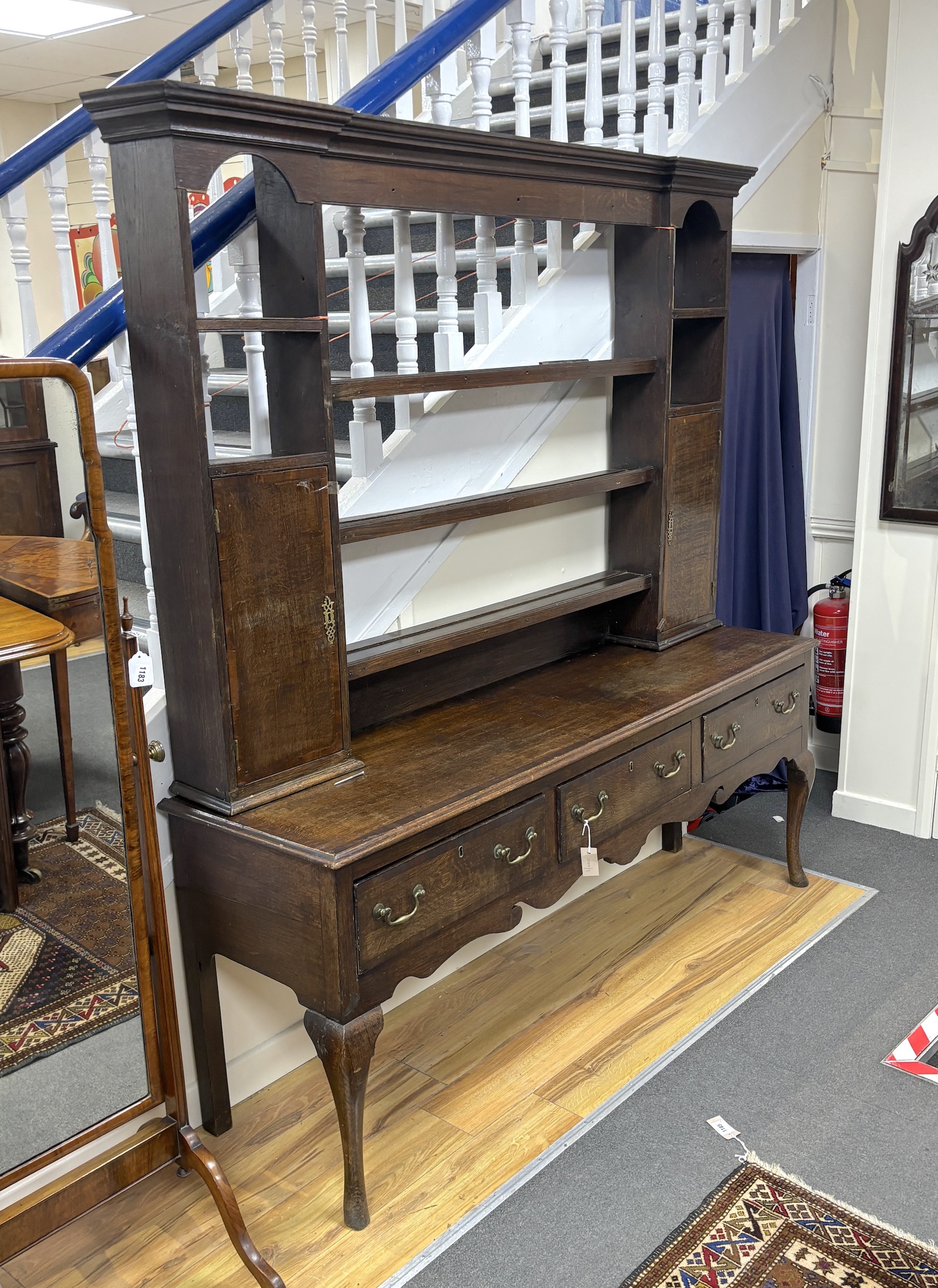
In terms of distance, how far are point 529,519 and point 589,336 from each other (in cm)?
50

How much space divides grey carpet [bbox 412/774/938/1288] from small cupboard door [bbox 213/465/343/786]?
98cm

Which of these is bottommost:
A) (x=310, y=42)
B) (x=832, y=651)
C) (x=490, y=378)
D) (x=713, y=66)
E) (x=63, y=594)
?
(x=832, y=651)

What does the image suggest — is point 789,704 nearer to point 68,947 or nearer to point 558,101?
point 558,101

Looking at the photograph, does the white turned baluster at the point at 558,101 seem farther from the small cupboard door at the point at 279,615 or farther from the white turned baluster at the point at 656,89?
the small cupboard door at the point at 279,615

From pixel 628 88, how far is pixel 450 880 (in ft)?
7.10

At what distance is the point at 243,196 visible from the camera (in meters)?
2.12

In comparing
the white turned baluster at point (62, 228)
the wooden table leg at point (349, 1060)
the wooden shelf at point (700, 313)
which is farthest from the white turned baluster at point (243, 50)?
the wooden table leg at point (349, 1060)

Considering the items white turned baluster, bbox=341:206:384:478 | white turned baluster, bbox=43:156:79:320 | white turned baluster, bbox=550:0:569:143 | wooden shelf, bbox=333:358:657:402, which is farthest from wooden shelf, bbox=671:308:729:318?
white turned baluster, bbox=43:156:79:320

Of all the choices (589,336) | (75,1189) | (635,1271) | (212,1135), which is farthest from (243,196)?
(635,1271)

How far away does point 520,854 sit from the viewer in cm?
237

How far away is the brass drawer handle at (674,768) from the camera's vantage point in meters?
2.73

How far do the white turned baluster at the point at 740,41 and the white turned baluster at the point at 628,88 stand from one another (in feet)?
1.22

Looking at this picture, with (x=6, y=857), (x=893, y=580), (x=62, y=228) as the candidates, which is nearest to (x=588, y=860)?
(x=6, y=857)

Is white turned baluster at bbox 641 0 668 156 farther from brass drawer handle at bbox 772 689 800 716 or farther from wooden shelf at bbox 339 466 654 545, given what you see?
brass drawer handle at bbox 772 689 800 716
